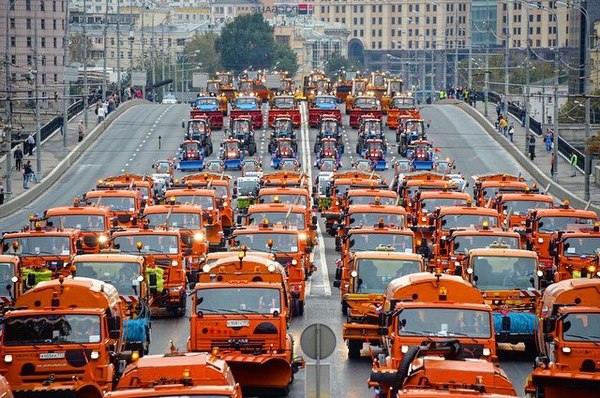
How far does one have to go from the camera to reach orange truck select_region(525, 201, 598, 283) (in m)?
42.1

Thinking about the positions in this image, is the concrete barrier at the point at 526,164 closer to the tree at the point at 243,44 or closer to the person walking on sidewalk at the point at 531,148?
the person walking on sidewalk at the point at 531,148

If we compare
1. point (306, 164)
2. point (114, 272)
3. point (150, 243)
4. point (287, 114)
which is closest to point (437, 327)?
point (114, 272)

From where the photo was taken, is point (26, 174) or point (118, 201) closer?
point (118, 201)

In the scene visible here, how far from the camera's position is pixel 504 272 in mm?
32781

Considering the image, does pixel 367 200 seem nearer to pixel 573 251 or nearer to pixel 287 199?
pixel 287 199

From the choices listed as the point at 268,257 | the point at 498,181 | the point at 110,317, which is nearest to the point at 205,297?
the point at 110,317

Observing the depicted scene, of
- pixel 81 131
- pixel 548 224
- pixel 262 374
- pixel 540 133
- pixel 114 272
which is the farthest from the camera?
pixel 540 133

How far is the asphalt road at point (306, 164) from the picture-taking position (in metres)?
30.7

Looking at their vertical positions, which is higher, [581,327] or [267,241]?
[267,241]

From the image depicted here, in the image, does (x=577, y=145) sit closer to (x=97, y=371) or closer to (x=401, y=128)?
(x=401, y=128)

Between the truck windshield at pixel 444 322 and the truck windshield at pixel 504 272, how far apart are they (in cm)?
621

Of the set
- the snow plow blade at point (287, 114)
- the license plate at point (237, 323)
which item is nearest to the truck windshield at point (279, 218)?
the license plate at point (237, 323)

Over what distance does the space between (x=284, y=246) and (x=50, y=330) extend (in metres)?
13.4

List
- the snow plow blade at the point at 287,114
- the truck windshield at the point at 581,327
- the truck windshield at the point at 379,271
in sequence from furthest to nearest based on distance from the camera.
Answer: the snow plow blade at the point at 287,114 → the truck windshield at the point at 379,271 → the truck windshield at the point at 581,327
